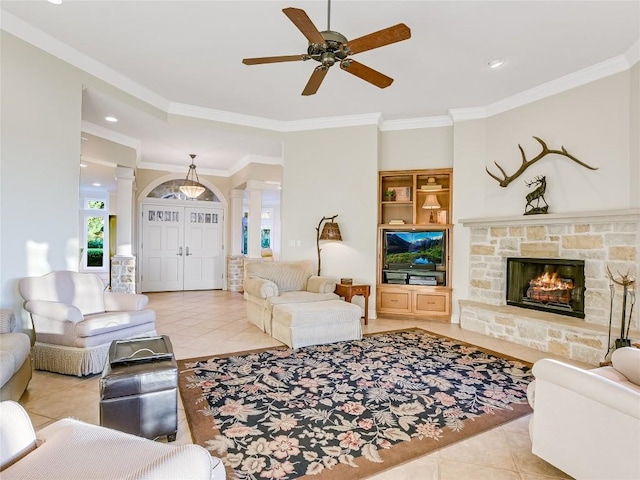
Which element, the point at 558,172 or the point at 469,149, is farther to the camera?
the point at 469,149

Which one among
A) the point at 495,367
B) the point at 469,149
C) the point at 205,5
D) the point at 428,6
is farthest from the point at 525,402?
the point at 205,5

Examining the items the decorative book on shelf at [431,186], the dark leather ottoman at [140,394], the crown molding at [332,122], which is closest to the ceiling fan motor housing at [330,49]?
the dark leather ottoman at [140,394]

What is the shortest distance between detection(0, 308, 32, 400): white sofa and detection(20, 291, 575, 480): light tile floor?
18 cm

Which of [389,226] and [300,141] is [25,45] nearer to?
[300,141]

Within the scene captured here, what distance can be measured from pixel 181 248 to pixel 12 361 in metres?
6.17

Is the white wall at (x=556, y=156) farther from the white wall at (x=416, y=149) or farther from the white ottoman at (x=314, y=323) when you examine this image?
the white ottoman at (x=314, y=323)

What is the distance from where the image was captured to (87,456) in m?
1.04

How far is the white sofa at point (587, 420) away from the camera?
→ 4.63 ft

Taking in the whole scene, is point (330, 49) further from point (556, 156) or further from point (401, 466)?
point (556, 156)

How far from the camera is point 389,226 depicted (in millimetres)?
5297

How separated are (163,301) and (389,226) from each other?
467 centimetres

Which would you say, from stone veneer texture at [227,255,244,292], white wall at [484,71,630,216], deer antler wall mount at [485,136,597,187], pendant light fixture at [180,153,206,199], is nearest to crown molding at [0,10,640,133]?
white wall at [484,71,630,216]

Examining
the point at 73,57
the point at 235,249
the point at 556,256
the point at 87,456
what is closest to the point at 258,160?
the point at 235,249

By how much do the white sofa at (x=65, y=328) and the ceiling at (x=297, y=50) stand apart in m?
2.36
